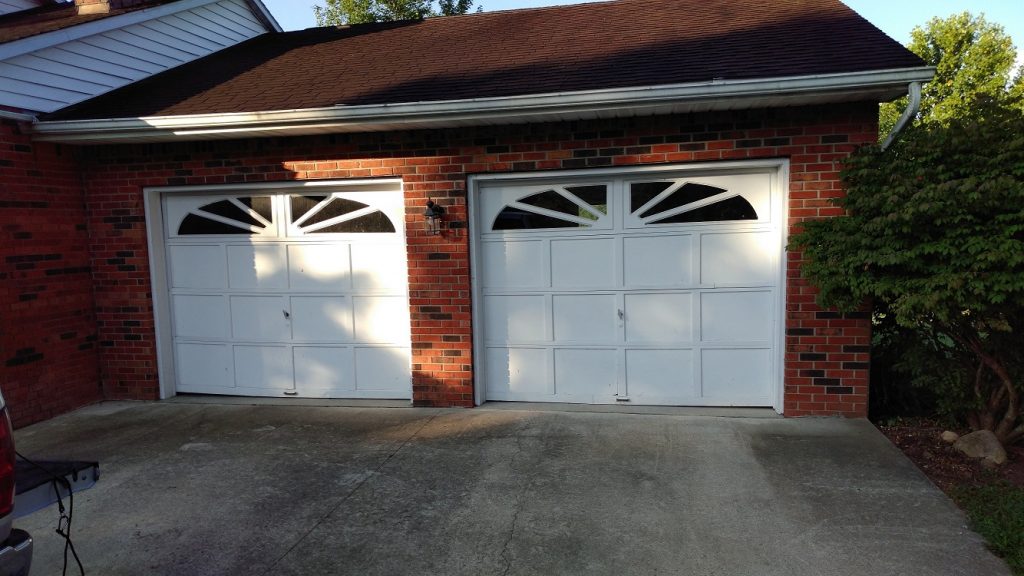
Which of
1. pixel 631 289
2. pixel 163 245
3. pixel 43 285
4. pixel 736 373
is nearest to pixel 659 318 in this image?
pixel 631 289

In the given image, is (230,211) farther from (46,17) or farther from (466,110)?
(46,17)

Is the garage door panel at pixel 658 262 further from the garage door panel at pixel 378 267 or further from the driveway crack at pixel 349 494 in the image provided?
the driveway crack at pixel 349 494

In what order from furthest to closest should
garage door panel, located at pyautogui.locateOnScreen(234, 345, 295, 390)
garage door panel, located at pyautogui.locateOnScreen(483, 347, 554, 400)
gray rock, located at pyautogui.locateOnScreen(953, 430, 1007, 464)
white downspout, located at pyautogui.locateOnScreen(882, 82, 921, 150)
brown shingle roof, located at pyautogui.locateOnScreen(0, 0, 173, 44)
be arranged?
brown shingle roof, located at pyautogui.locateOnScreen(0, 0, 173, 44)
garage door panel, located at pyautogui.locateOnScreen(234, 345, 295, 390)
garage door panel, located at pyautogui.locateOnScreen(483, 347, 554, 400)
white downspout, located at pyautogui.locateOnScreen(882, 82, 921, 150)
gray rock, located at pyautogui.locateOnScreen(953, 430, 1007, 464)

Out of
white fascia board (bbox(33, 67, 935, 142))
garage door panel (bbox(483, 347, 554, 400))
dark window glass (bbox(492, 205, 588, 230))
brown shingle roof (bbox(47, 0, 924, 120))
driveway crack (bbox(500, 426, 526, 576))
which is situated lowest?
driveway crack (bbox(500, 426, 526, 576))

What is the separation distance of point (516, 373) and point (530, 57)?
314cm

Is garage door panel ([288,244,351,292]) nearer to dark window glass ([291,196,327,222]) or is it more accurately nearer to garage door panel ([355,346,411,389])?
dark window glass ([291,196,327,222])

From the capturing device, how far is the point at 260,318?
6633 millimetres

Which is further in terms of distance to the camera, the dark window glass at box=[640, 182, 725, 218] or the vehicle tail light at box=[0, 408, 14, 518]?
the dark window glass at box=[640, 182, 725, 218]

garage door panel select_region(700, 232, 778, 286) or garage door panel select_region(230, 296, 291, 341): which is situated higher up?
garage door panel select_region(700, 232, 778, 286)

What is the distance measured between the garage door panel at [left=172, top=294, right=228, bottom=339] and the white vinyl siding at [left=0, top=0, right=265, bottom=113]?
7.37 ft

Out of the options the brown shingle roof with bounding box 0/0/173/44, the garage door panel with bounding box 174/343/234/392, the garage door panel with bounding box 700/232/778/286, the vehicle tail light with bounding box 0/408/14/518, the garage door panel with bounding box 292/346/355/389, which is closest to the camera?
the vehicle tail light with bounding box 0/408/14/518

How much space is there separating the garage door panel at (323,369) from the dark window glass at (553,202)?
93.5 inches

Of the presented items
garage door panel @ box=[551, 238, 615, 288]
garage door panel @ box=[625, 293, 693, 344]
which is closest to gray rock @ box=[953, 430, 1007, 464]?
garage door panel @ box=[625, 293, 693, 344]

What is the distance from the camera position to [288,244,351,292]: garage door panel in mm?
6410
